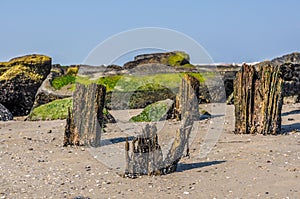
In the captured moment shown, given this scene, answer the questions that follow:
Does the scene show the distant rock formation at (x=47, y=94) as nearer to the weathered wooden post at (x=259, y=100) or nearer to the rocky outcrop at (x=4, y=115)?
the rocky outcrop at (x=4, y=115)

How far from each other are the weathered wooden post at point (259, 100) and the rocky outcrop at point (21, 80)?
26.5 ft

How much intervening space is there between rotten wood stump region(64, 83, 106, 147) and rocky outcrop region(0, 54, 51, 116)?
7.09 metres

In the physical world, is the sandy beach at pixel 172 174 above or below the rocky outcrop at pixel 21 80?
below

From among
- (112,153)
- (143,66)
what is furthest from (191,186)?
(143,66)

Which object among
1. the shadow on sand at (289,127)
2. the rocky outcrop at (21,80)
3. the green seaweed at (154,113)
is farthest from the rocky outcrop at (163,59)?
the shadow on sand at (289,127)

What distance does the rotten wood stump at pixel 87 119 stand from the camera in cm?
891

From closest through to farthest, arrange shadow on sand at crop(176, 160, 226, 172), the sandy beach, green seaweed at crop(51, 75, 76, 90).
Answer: the sandy beach < shadow on sand at crop(176, 160, 226, 172) < green seaweed at crop(51, 75, 76, 90)

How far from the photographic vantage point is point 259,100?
9.47 meters

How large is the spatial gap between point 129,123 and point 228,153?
4.16 m

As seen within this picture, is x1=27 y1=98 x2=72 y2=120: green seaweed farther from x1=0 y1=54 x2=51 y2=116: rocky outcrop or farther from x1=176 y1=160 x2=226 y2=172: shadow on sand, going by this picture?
x1=176 y1=160 x2=226 y2=172: shadow on sand

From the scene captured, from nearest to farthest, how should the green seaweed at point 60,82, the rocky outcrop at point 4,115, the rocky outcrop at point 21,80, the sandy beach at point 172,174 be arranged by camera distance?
the sandy beach at point 172,174
the rocky outcrop at point 4,115
the rocky outcrop at point 21,80
the green seaweed at point 60,82

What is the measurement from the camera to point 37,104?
50.0 ft

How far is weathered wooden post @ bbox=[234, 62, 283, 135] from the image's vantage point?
9.40 meters

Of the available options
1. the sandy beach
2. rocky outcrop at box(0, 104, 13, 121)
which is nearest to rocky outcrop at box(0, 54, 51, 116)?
rocky outcrop at box(0, 104, 13, 121)
